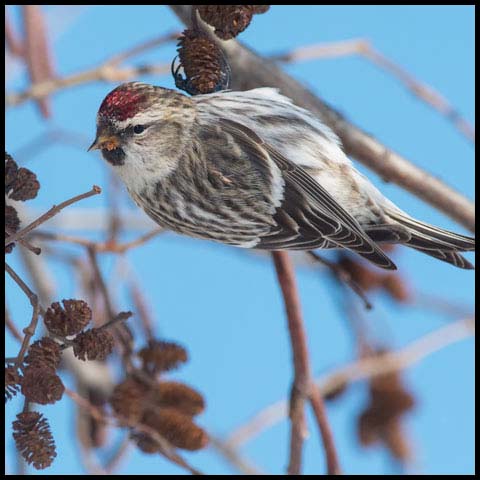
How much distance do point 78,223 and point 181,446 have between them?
4.33 ft

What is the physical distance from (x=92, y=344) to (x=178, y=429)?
1.46ft

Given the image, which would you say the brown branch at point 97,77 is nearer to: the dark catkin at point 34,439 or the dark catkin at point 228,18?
the dark catkin at point 228,18

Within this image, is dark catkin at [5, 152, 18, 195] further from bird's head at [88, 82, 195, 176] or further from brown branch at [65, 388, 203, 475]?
brown branch at [65, 388, 203, 475]

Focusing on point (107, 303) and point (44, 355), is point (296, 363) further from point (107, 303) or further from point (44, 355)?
point (44, 355)

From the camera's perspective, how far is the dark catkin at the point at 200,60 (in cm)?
206

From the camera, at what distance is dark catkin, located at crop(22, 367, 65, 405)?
1.56 metres

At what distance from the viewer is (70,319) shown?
5.37 feet

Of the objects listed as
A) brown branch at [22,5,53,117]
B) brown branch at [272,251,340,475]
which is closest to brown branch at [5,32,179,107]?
brown branch at [22,5,53,117]

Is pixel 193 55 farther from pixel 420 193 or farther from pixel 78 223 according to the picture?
pixel 78 223

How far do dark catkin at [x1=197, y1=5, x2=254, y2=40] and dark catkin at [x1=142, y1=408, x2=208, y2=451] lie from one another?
0.81 meters

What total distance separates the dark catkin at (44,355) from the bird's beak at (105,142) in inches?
22.9

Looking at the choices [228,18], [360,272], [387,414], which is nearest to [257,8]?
[228,18]

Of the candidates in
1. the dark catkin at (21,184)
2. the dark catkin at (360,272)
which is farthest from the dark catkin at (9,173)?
the dark catkin at (360,272)

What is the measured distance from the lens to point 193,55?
6.77ft
